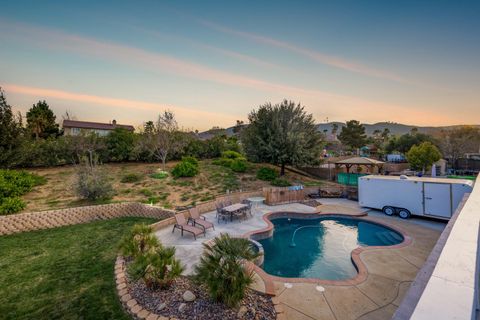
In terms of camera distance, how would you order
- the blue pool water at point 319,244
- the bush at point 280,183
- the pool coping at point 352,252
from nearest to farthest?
the pool coping at point 352,252 < the blue pool water at point 319,244 < the bush at point 280,183

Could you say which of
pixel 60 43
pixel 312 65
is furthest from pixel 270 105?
pixel 60 43

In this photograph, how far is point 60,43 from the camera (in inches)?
486

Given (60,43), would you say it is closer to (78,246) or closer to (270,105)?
(78,246)

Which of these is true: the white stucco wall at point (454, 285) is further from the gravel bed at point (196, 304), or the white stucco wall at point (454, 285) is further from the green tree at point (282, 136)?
the green tree at point (282, 136)

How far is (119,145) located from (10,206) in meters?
14.5

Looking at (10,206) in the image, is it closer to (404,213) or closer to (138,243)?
(138,243)

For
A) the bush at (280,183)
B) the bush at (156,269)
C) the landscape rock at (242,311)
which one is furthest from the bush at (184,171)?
the landscape rock at (242,311)

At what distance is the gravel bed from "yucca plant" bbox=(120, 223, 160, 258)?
3.66 ft

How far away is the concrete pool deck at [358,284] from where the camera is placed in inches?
194

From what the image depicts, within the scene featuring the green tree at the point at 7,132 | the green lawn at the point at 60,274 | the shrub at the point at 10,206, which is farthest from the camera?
the green tree at the point at 7,132

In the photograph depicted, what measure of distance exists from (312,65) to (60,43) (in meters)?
16.8

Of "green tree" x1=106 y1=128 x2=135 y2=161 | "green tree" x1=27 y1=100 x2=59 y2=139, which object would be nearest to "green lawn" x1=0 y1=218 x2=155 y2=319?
"green tree" x1=106 y1=128 x2=135 y2=161

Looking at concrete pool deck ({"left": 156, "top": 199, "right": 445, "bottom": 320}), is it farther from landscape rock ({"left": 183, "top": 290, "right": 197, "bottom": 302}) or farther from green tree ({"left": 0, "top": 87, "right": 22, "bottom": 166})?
green tree ({"left": 0, "top": 87, "right": 22, "bottom": 166})

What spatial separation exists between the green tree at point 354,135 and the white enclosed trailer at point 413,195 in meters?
49.5
